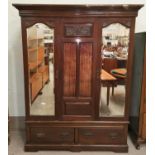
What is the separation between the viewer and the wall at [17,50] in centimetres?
293

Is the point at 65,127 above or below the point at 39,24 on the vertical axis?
below

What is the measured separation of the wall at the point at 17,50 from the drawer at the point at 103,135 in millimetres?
1198

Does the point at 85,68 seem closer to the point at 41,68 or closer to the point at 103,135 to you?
the point at 41,68

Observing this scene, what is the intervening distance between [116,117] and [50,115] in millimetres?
872

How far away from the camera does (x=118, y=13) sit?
7.46 feet

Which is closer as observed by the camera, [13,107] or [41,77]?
[41,77]

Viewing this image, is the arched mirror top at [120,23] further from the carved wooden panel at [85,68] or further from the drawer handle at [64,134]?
the drawer handle at [64,134]

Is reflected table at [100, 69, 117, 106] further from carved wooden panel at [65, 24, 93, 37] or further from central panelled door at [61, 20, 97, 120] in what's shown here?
carved wooden panel at [65, 24, 93, 37]

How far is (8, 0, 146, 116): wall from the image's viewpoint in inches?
115

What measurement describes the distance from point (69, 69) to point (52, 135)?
0.93m

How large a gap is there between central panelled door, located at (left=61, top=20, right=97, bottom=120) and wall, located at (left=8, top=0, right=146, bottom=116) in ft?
2.79

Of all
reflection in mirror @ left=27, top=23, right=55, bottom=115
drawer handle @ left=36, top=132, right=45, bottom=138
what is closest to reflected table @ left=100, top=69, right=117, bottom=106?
reflection in mirror @ left=27, top=23, right=55, bottom=115

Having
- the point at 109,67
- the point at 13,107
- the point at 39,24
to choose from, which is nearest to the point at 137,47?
the point at 109,67
